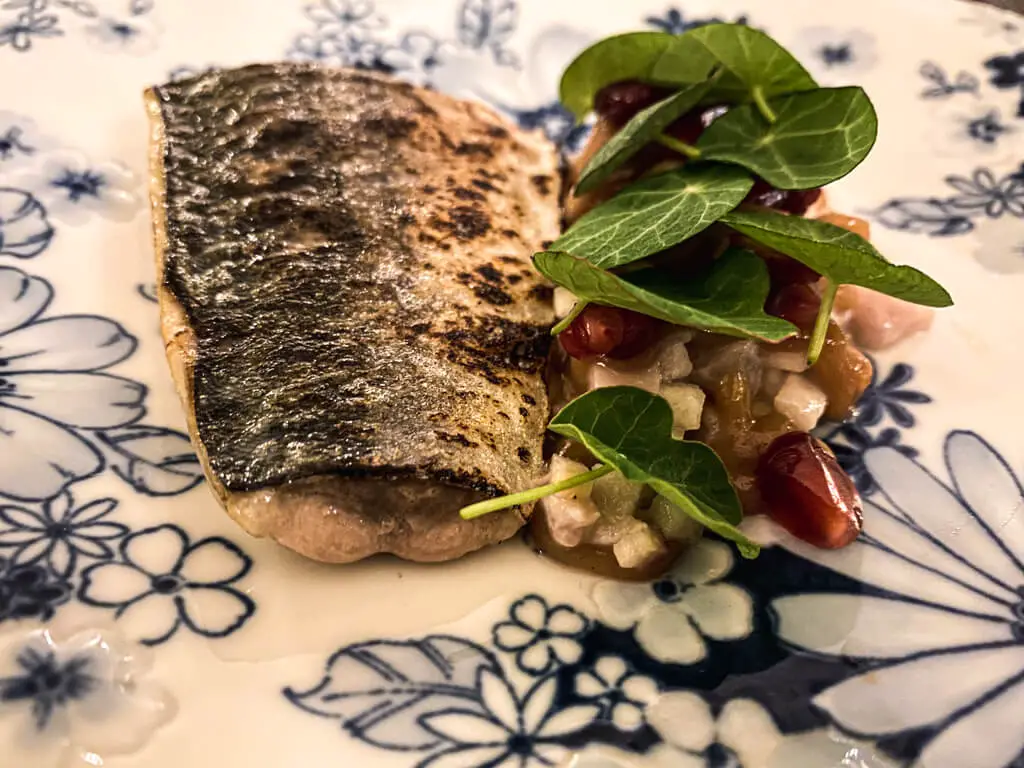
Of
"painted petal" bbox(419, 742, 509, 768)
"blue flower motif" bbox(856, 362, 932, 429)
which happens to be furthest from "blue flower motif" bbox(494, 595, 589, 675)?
"blue flower motif" bbox(856, 362, 932, 429)

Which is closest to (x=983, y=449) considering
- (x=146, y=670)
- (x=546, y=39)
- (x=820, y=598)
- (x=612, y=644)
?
(x=820, y=598)

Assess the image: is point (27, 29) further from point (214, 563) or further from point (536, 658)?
point (536, 658)

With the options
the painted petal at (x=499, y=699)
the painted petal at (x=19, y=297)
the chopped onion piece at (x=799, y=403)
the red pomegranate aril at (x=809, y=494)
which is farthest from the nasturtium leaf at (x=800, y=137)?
the painted petal at (x=19, y=297)

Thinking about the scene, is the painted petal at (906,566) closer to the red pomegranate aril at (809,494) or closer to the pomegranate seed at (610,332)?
the red pomegranate aril at (809,494)

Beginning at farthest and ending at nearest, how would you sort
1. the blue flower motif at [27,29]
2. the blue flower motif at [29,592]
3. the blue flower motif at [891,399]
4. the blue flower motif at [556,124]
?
the blue flower motif at [556,124], the blue flower motif at [27,29], the blue flower motif at [891,399], the blue flower motif at [29,592]

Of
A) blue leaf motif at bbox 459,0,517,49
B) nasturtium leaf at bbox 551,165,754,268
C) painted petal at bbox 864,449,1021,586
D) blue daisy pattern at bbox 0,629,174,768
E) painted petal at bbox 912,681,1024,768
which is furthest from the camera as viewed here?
blue leaf motif at bbox 459,0,517,49

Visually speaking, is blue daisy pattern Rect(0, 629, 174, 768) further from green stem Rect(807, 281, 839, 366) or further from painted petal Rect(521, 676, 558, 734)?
green stem Rect(807, 281, 839, 366)
